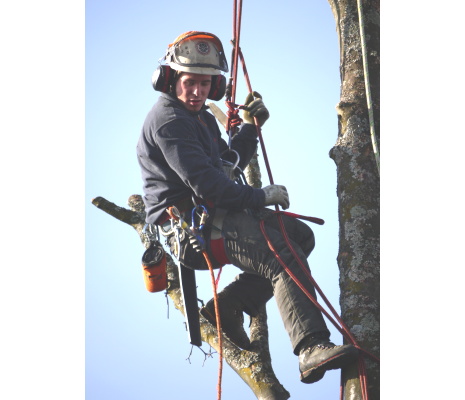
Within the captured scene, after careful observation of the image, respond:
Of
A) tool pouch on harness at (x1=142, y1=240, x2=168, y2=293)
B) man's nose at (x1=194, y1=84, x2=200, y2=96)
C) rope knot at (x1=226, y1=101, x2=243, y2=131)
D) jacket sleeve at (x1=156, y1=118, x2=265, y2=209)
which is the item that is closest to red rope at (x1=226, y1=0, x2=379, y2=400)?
rope knot at (x1=226, y1=101, x2=243, y2=131)

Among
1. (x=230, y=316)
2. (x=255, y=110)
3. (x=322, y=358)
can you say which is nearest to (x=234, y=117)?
(x=255, y=110)

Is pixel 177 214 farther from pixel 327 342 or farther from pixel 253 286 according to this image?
pixel 327 342

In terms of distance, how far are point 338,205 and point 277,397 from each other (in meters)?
1.35

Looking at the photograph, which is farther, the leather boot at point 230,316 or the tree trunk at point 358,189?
the leather boot at point 230,316

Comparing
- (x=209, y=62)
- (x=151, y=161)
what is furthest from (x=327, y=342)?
(x=209, y=62)

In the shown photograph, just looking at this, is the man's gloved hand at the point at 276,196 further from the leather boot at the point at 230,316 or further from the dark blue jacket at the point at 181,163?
the leather boot at the point at 230,316

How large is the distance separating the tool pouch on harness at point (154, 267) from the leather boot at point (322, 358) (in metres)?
1.23

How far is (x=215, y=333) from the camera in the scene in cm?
530

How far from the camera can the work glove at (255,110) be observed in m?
5.02

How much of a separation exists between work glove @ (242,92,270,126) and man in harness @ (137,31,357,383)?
1.07ft

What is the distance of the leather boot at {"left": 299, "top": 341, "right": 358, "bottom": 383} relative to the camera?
3.67 m

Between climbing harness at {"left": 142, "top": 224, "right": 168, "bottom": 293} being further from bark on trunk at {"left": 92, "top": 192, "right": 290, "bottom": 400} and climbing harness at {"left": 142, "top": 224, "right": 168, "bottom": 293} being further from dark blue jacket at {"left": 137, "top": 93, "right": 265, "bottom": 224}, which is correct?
bark on trunk at {"left": 92, "top": 192, "right": 290, "bottom": 400}

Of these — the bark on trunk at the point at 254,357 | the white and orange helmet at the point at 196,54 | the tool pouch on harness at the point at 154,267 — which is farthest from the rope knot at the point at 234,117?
the bark on trunk at the point at 254,357

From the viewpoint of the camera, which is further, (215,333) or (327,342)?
(215,333)
